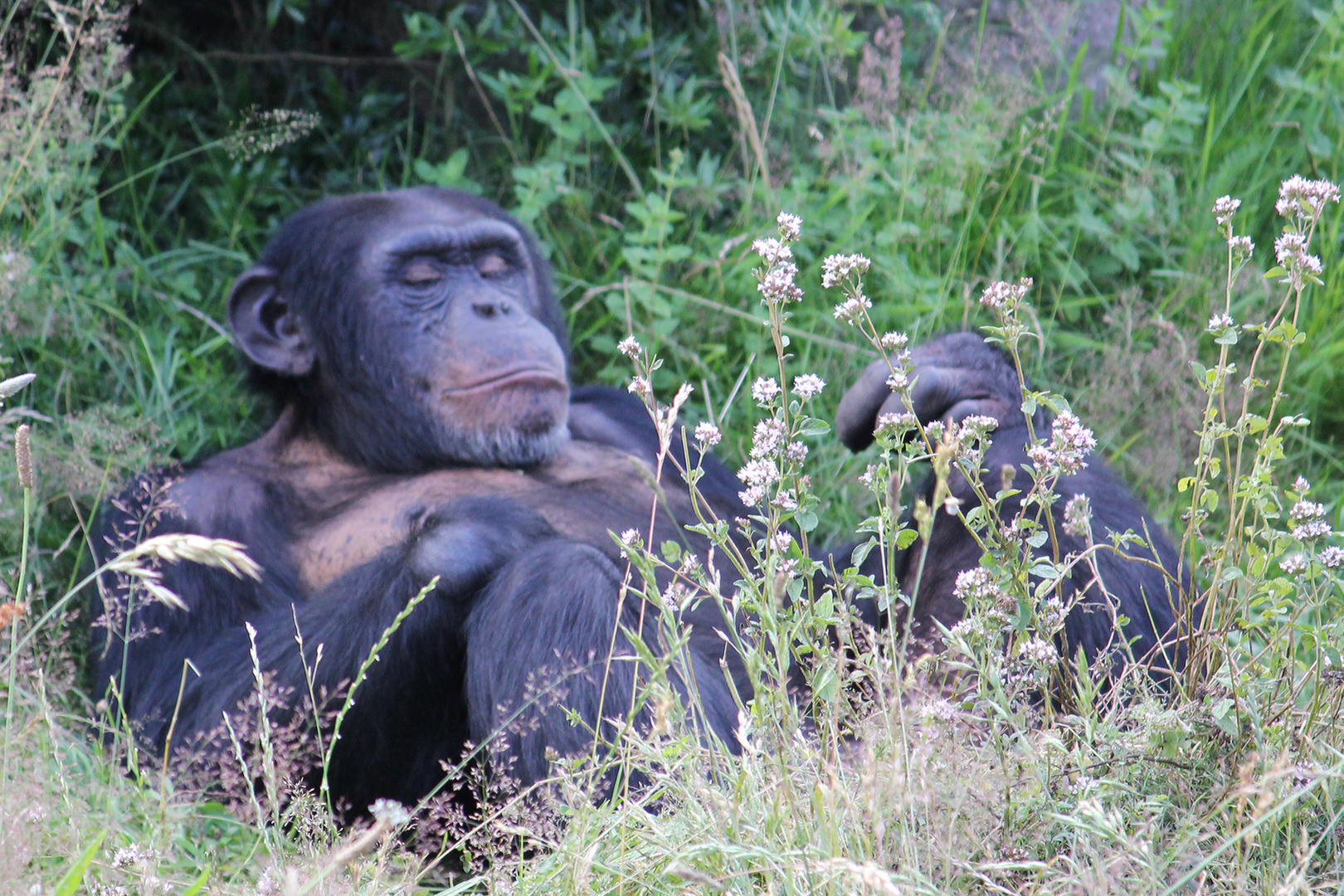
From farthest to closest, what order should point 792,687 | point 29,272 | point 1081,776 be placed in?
point 29,272 < point 792,687 < point 1081,776

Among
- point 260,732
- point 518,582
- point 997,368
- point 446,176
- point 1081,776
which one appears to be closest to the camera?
point 1081,776

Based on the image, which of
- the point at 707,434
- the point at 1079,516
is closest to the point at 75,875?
the point at 707,434

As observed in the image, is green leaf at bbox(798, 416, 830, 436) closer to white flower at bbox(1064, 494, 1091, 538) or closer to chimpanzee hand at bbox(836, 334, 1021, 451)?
white flower at bbox(1064, 494, 1091, 538)

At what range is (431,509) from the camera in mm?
3168

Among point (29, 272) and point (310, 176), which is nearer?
point (29, 272)

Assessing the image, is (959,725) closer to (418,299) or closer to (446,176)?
(418,299)

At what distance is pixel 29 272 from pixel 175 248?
3.08 feet

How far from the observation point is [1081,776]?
5.91 ft

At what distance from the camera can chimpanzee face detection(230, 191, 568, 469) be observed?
11.1 ft

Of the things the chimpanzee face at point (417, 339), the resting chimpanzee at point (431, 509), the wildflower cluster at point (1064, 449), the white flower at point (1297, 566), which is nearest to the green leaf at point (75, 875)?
the resting chimpanzee at point (431, 509)

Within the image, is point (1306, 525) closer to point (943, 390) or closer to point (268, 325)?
point (943, 390)

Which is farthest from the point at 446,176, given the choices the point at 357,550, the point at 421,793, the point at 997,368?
the point at 421,793

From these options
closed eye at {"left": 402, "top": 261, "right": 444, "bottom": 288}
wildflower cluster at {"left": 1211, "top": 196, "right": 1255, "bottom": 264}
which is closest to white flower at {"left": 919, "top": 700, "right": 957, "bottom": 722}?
wildflower cluster at {"left": 1211, "top": 196, "right": 1255, "bottom": 264}

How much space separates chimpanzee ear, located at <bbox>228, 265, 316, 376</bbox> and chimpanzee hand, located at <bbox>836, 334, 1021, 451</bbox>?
144 cm
